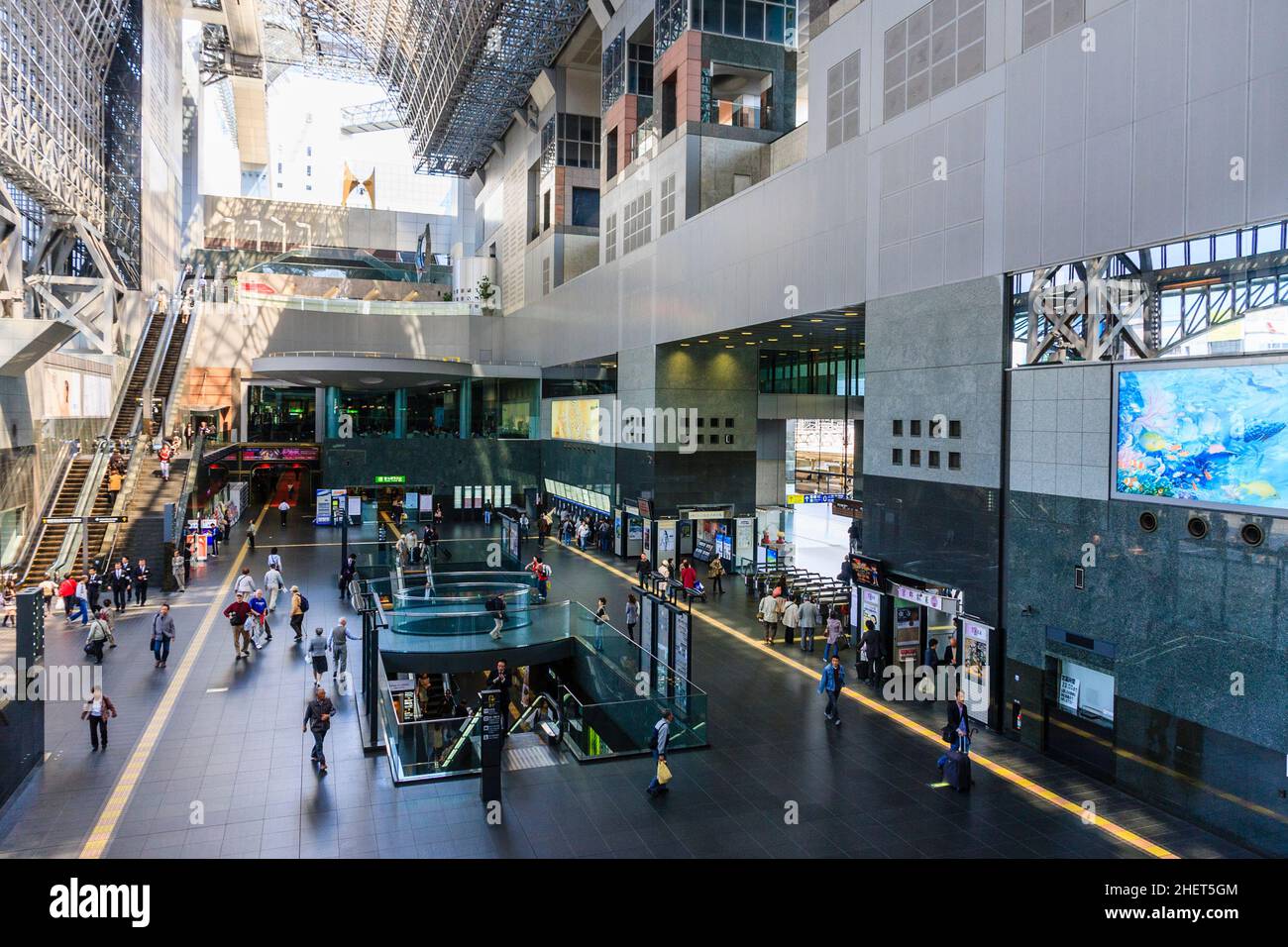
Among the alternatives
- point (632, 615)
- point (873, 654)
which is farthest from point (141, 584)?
point (873, 654)

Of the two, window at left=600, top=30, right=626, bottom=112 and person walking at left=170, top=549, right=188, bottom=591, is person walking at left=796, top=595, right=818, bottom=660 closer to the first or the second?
person walking at left=170, top=549, right=188, bottom=591

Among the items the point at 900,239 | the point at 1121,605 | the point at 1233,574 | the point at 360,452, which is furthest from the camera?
the point at 360,452

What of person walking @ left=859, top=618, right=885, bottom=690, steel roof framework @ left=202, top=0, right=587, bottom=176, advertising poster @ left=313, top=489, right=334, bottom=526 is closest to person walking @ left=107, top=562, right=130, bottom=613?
advertising poster @ left=313, top=489, right=334, bottom=526

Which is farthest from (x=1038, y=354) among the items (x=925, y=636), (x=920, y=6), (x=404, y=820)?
(x=404, y=820)

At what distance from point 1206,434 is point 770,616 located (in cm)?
1033

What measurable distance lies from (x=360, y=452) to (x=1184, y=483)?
36.5m

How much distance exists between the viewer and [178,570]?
24578 millimetres

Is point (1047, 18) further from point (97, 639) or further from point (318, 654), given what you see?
point (97, 639)

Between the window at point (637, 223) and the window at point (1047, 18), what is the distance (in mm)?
16668

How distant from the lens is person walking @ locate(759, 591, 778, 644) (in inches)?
763

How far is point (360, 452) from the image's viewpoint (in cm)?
4141

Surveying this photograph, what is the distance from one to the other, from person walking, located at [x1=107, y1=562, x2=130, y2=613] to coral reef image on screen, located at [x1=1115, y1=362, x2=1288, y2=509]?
2098 cm

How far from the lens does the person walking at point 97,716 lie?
12.1 meters
